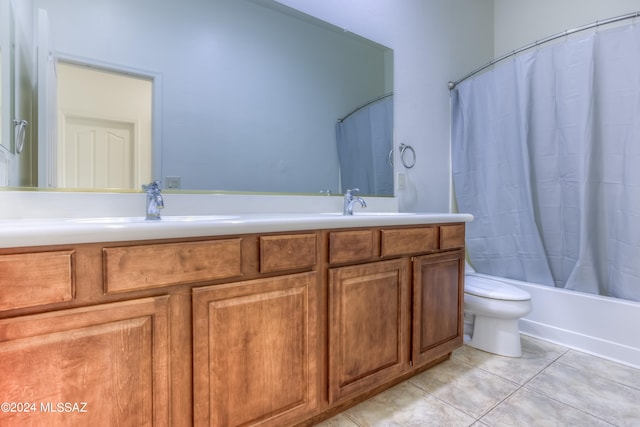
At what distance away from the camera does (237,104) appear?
1546mm

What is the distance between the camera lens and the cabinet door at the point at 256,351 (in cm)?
92

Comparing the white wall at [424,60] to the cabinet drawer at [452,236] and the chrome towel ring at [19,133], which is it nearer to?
the cabinet drawer at [452,236]

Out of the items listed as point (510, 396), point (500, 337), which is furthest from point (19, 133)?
point (500, 337)

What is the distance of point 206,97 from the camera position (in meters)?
1.46

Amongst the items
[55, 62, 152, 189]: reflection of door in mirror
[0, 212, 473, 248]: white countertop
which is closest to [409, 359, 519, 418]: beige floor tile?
[0, 212, 473, 248]: white countertop

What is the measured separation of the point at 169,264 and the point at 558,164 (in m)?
2.26

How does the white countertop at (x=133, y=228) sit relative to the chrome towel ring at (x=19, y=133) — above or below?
below

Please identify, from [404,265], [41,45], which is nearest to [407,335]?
[404,265]

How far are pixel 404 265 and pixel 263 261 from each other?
68cm

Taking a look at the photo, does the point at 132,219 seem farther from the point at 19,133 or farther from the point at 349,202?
the point at 349,202

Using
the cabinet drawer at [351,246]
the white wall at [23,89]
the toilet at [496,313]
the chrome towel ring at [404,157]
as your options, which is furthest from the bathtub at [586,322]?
the white wall at [23,89]

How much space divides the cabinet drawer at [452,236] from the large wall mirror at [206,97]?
1.88 feet

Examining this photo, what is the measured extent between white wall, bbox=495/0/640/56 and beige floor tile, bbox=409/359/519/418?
8.02ft

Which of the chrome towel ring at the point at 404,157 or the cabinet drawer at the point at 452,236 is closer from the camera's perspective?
the cabinet drawer at the point at 452,236
